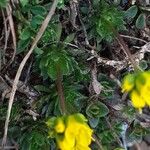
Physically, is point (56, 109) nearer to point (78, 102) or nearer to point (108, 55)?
point (78, 102)

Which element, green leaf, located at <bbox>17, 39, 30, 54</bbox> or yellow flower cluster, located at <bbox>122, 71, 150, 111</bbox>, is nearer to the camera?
yellow flower cluster, located at <bbox>122, 71, 150, 111</bbox>

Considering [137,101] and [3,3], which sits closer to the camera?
[137,101]

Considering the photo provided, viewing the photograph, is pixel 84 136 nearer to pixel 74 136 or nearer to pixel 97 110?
pixel 74 136

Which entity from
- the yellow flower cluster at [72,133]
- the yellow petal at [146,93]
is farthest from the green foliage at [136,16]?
the yellow flower cluster at [72,133]

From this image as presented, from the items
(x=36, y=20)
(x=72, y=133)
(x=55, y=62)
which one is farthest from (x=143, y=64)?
(x=72, y=133)

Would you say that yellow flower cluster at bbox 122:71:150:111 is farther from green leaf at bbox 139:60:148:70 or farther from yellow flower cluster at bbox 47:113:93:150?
green leaf at bbox 139:60:148:70

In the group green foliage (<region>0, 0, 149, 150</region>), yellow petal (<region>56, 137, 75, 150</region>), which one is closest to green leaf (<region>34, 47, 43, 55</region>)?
green foliage (<region>0, 0, 149, 150</region>)
